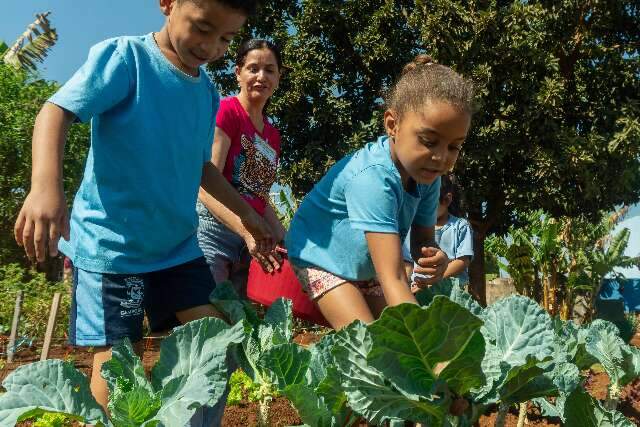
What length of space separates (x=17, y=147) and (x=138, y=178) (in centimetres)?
1095

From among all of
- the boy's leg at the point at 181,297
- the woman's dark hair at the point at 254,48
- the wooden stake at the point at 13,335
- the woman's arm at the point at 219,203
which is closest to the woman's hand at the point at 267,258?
the woman's arm at the point at 219,203

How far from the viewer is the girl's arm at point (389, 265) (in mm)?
1718

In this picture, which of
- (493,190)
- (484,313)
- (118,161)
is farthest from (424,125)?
(493,190)

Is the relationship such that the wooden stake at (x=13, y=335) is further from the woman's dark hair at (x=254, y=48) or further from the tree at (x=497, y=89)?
the tree at (x=497, y=89)

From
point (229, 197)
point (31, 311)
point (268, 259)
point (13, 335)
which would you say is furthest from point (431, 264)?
point (31, 311)

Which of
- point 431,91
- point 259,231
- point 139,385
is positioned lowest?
point 139,385

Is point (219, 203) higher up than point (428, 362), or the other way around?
point (219, 203)

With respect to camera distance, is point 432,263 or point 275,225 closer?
point 432,263

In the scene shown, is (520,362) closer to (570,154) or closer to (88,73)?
(88,73)

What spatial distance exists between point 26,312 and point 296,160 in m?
5.58

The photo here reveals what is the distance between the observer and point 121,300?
1.92 m

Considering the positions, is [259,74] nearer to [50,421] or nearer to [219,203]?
[219,203]

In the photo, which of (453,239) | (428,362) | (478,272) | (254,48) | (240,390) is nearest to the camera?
(428,362)

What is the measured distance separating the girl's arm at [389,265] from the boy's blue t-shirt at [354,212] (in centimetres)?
3
